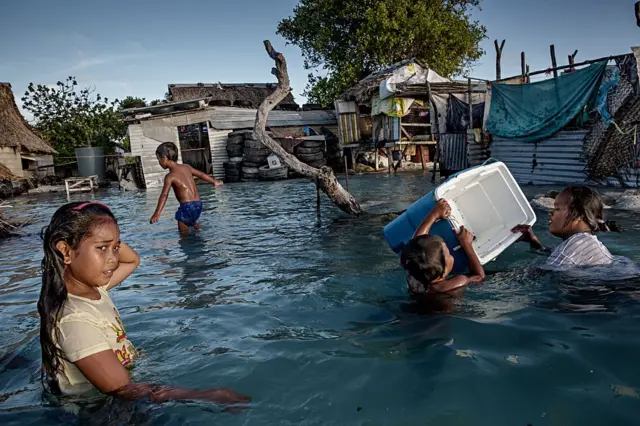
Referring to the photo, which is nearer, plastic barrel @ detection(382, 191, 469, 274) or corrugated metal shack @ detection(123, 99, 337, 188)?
plastic barrel @ detection(382, 191, 469, 274)

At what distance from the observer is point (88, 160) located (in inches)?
1014

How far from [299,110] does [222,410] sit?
1011 inches

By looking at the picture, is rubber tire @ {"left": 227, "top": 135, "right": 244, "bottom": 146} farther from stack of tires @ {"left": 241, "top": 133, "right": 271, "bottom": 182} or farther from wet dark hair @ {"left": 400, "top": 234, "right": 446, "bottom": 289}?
wet dark hair @ {"left": 400, "top": 234, "right": 446, "bottom": 289}

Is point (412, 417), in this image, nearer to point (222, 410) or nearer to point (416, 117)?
point (222, 410)

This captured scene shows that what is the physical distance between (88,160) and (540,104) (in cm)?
2271

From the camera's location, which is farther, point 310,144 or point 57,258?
point 310,144

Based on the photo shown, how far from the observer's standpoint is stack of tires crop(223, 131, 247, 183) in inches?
918

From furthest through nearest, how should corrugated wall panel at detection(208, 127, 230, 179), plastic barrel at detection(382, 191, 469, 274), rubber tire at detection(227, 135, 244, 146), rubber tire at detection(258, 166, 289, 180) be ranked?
corrugated wall panel at detection(208, 127, 230, 179) → rubber tire at detection(227, 135, 244, 146) → rubber tire at detection(258, 166, 289, 180) → plastic barrel at detection(382, 191, 469, 274)

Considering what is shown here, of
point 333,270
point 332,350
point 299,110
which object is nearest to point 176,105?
point 299,110

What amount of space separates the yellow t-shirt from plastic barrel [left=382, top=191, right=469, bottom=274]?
9.22ft

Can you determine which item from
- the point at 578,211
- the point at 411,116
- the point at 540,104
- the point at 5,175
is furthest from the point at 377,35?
the point at 578,211

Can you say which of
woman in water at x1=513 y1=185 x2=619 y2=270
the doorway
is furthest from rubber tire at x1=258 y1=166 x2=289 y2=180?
woman in water at x1=513 y1=185 x2=619 y2=270

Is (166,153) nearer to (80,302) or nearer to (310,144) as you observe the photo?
(80,302)

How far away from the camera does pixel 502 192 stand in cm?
485
